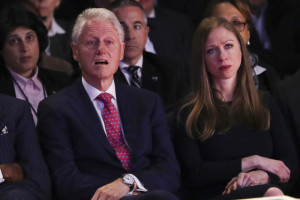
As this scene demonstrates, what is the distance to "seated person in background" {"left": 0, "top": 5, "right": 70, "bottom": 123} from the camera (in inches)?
161

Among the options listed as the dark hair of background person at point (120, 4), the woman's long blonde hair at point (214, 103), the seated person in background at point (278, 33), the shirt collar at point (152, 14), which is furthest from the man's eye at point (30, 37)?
the seated person in background at point (278, 33)

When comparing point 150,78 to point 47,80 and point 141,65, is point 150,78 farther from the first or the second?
point 47,80

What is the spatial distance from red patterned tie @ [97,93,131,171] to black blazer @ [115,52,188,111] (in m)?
0.68

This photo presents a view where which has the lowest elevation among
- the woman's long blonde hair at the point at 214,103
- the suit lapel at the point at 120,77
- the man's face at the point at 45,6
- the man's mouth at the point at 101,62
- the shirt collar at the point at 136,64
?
the woman's long blonde hair at the point at 214,103

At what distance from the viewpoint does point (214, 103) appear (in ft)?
12.1

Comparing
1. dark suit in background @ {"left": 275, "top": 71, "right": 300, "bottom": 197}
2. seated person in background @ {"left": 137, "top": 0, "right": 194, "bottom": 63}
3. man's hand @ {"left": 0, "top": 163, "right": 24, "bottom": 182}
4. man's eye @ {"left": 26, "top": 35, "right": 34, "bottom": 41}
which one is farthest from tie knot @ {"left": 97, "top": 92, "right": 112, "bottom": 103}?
seated person in background @ {"left": 137, "top": 0, "right": 194, "bottom": 63}

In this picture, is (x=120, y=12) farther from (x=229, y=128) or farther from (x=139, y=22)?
(x=229, y=128)

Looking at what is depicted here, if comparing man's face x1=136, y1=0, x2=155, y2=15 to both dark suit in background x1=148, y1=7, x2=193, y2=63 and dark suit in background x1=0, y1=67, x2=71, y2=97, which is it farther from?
dark suit in background x1=0, y1=67, x2=71, y2=97

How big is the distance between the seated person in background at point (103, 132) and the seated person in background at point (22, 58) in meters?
0.56

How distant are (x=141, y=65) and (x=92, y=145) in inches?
41.3

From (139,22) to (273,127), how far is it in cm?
112

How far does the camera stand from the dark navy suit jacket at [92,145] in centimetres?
329

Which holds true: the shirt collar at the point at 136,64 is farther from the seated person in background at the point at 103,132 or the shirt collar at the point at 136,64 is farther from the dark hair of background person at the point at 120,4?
the seated person in background at the point at 103,132

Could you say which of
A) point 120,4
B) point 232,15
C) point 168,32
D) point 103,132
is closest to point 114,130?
point 103,132
